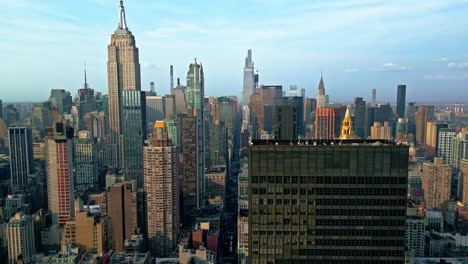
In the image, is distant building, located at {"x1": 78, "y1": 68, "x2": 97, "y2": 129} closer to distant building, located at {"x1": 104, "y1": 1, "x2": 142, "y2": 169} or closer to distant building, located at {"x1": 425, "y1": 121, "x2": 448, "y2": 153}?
distant building, located at {"x1": 104, "y1": 1, "x2": 142, "y2": 169}

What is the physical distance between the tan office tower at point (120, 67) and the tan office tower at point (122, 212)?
100 ft

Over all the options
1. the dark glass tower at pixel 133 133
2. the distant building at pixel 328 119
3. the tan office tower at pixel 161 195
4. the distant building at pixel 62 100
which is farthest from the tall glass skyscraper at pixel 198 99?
the distant building at pixel 62 100

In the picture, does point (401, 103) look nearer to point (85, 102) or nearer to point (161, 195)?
point (161, 195)

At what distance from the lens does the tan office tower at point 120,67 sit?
236 ft

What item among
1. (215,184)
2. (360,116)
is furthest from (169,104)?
(360,116)

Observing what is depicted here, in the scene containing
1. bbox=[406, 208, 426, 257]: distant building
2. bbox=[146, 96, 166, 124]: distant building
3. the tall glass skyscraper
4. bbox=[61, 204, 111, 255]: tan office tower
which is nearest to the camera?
bbox=[406, 208, 426, 257]: distant building

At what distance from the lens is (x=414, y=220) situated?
35.2m

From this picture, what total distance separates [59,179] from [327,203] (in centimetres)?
3702

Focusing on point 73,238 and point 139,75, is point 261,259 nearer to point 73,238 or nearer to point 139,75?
point 73,238

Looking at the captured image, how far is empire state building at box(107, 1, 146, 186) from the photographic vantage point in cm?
5872

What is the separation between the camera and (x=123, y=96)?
61594 mm

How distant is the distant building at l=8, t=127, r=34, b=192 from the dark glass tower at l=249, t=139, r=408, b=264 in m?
45.0

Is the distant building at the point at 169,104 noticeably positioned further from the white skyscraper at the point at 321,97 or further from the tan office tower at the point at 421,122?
the tan office tower at the point at 421,122

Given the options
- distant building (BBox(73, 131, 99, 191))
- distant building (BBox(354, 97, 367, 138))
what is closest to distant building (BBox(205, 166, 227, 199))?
distant building (BBox(73, 131, 99, 191))
